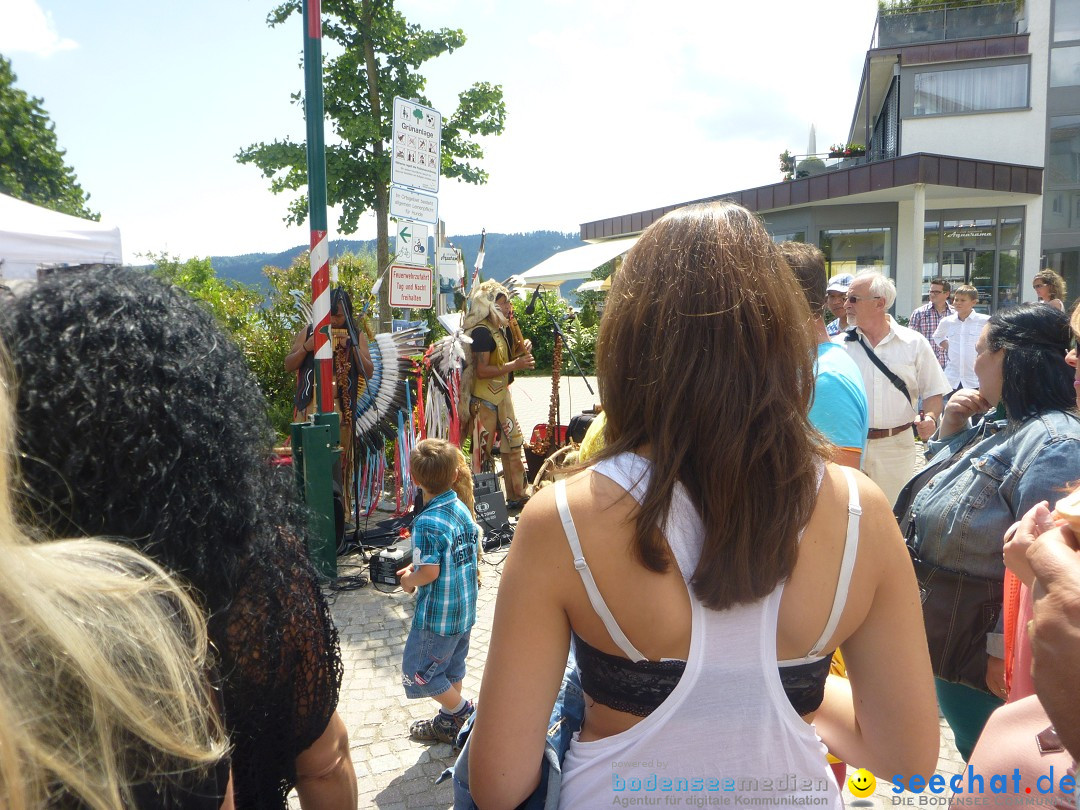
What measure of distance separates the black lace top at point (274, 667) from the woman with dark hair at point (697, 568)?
0.29 m

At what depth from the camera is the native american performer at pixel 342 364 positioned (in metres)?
→ 5.94

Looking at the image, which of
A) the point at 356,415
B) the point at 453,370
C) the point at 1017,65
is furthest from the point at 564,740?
the point at 1017,65

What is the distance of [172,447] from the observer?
977 millimetres

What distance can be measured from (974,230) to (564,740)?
74.6 ft

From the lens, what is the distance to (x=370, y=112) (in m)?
11.9

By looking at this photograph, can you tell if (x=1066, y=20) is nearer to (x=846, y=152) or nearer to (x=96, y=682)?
(x=846, y=152)

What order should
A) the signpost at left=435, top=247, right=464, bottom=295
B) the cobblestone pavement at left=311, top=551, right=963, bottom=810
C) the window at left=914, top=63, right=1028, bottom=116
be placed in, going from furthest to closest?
the window at left=914, top=63, right=1028, bottom=116, the signpost at left=435, top=247, right=464, bottom=295, the cobblestone pavement at left=311, top=551, right=963, bottom=810

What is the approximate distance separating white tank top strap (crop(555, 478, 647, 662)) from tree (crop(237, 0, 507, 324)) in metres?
10.1

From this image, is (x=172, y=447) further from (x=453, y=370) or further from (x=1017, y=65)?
(x=1017, y=65)

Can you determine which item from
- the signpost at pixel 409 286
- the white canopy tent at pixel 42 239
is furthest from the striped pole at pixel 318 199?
the white canopy tent at pixel 42 239

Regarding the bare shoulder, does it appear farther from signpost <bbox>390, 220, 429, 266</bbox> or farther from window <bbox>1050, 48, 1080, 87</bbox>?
window <bbox>1050, 48, 1080, 87</bbox>

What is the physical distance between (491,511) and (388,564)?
1293 millimetres

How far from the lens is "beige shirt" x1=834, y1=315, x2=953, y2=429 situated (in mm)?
4500

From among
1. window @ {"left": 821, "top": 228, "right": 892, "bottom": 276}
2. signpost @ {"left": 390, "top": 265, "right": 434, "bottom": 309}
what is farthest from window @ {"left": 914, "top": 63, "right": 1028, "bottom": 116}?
signpost @ {"left": 390, "top": 265, "right": 434, "bottom": 309}
